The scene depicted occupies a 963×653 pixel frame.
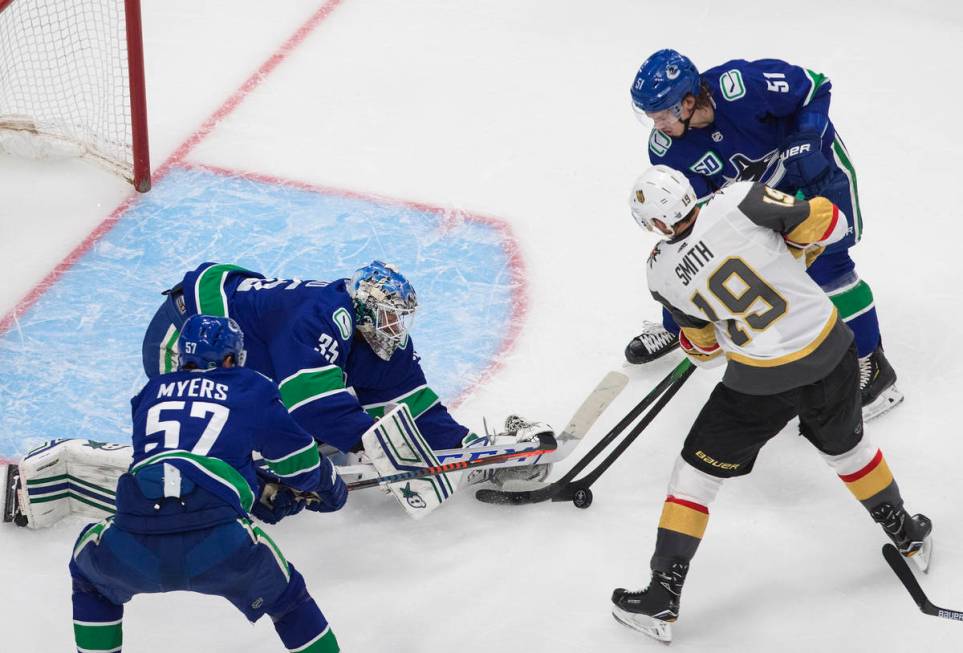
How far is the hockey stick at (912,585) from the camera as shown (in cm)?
316

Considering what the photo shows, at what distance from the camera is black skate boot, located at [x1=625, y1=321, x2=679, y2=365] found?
4.19m

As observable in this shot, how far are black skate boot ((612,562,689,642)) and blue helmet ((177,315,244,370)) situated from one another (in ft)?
3.95

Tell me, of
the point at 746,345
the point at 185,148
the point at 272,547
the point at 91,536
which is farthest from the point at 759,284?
the point at 185,148

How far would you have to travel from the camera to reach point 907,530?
10.8 feet

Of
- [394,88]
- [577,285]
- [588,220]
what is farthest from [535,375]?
[394,88]

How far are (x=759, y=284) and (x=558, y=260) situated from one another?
1800 mm

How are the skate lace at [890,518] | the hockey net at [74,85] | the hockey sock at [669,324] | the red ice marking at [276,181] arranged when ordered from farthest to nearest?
the hockey net at [74,85] → the red ice marking at [276,181] → the hockey sock at [669,324] → the skate lace at [890,518]

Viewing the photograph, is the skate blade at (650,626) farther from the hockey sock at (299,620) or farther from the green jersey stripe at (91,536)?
the green jersey stripe at (91,536)

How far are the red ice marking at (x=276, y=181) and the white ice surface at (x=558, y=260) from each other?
0.04m

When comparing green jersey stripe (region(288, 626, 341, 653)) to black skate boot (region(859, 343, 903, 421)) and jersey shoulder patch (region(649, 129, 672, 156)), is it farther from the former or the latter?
black skate boot (region(859, 343, 903, 421))

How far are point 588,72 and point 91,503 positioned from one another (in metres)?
3.29

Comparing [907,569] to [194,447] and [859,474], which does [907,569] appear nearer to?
[859,474]

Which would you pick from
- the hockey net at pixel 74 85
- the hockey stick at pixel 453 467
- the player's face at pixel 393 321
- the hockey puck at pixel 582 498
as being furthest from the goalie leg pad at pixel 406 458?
the hockey net at pixel 74 85

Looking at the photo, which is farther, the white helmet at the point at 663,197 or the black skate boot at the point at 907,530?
the black skate boot at the point at 907,530
